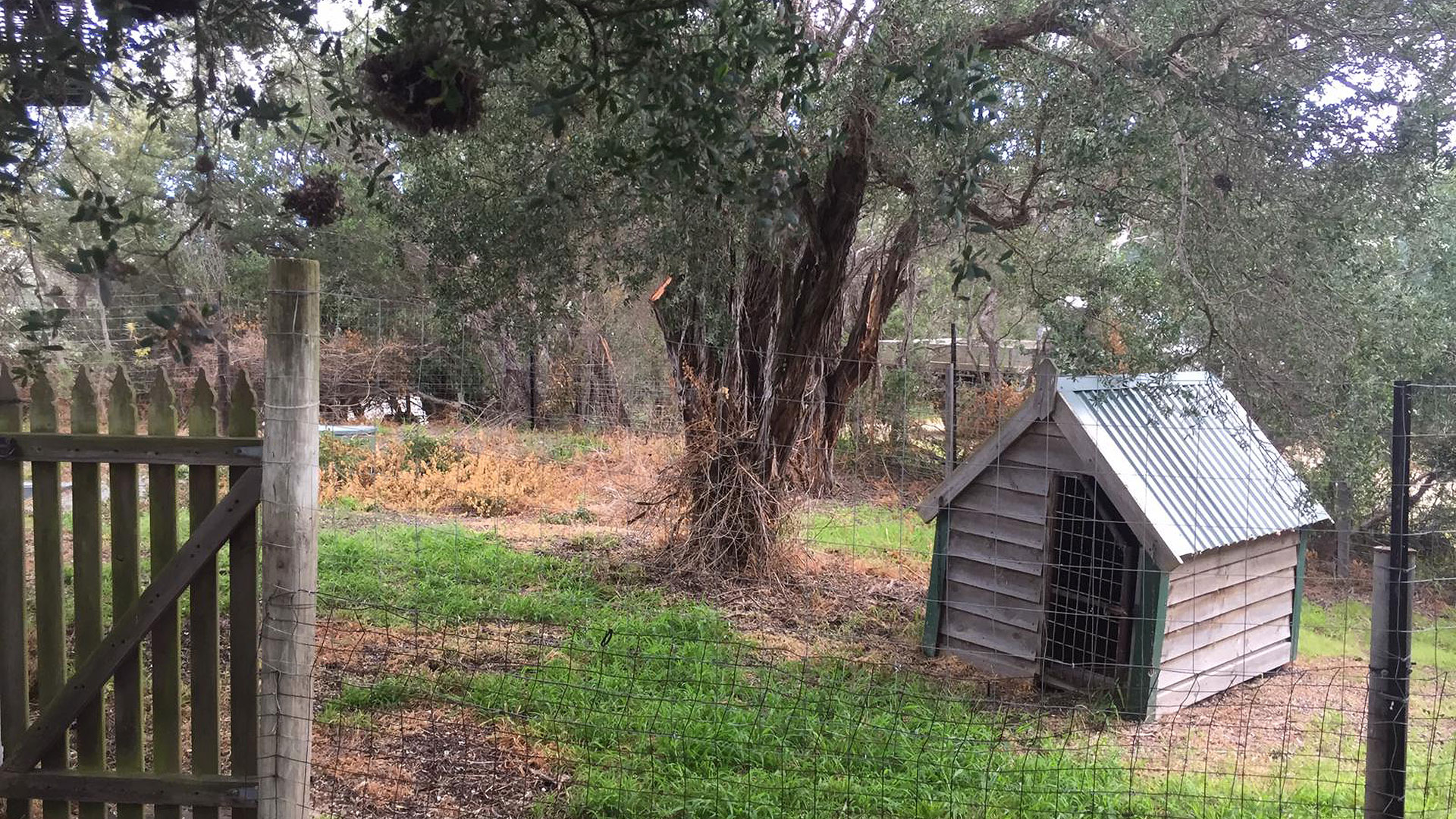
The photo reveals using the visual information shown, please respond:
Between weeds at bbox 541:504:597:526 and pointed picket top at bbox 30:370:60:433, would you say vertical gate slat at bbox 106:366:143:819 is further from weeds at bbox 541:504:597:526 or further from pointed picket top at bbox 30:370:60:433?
weeds at bbox 541:504:597:526

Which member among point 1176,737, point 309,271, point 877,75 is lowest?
point 1176,737

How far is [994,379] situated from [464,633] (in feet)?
33.0

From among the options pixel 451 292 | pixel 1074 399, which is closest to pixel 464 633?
pixel 451 292

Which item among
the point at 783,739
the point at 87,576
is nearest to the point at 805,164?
the point at 783,739

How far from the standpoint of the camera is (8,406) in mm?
3416

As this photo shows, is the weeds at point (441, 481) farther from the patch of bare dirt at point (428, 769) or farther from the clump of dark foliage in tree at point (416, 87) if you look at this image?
the clump of dark foliage in tree at point (416, 87)

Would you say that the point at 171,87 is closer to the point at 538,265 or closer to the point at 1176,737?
the point at 538,265

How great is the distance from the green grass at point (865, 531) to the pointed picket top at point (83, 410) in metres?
6.54

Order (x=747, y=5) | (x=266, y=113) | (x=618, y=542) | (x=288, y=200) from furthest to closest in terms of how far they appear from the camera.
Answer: (x=618, y=542), (x=288, y=200), (x=266, y=113), (x=747, y=5)

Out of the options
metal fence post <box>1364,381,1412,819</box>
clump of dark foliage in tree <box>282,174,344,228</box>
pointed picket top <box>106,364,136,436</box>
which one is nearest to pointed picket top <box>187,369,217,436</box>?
Result: pointed picket top <box>106,364,136,436</box>

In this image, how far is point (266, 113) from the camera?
13.2 ft

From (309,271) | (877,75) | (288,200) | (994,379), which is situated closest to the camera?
(309,271)

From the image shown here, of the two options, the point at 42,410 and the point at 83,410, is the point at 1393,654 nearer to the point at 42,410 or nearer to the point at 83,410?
the point at 83,410

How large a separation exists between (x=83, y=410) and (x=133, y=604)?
2.28 feet
